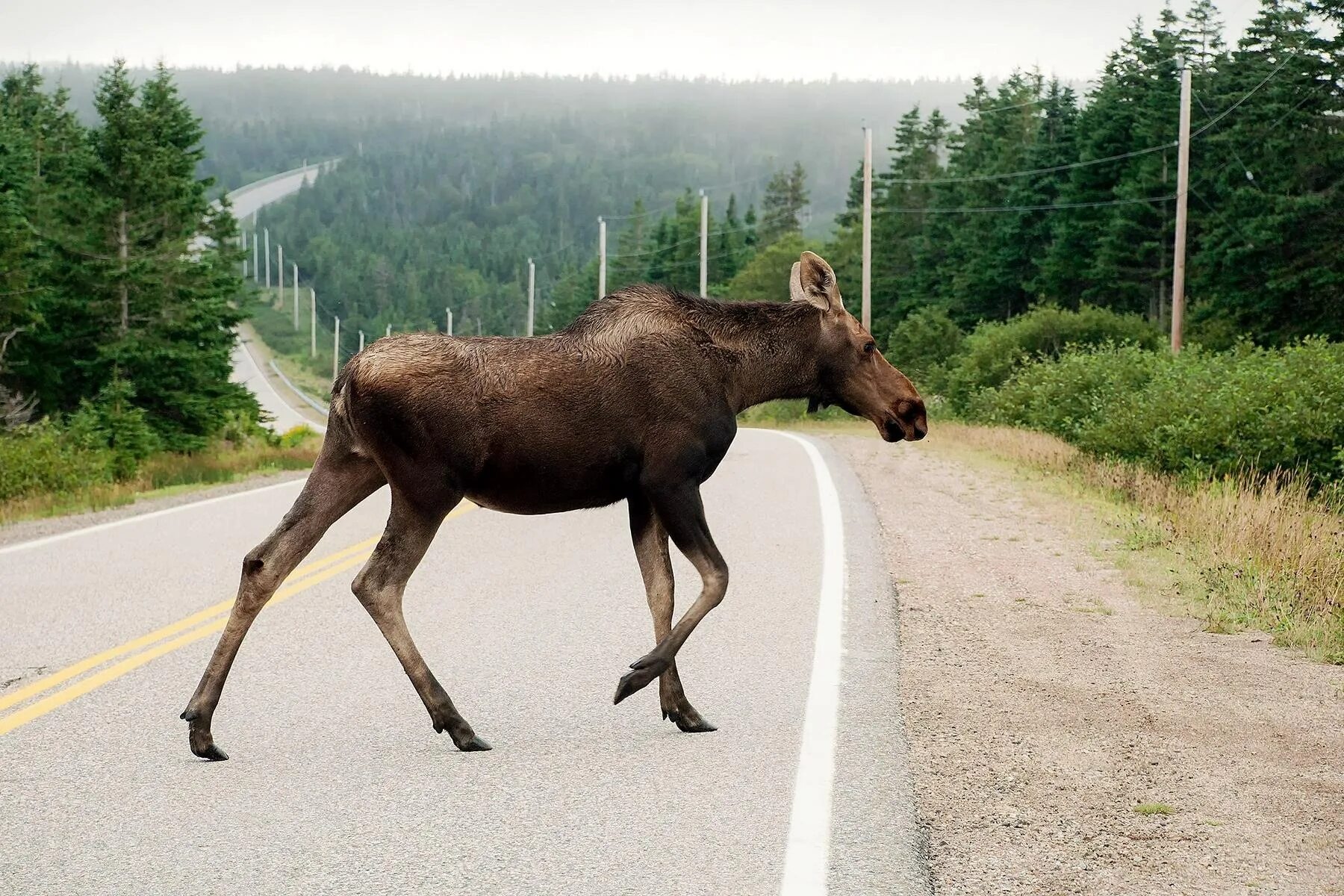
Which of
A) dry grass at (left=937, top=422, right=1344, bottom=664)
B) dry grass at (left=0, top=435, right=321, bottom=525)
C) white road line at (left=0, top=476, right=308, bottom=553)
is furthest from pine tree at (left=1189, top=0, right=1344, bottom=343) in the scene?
white road line at (left=0, top=476, right=308, bottom=553)

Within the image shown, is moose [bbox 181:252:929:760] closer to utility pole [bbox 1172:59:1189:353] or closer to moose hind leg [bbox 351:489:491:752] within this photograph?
moose hind leg [bbox 351:489:491:752]

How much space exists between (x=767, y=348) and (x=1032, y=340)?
39422mm

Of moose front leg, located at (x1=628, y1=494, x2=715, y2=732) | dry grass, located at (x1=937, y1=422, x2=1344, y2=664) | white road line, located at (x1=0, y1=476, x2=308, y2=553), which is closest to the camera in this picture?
moose front leg, located at (x1=628, y1=494, x2=715, y2=732)

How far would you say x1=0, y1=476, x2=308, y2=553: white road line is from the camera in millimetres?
12117

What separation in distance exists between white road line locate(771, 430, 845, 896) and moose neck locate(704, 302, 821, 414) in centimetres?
137

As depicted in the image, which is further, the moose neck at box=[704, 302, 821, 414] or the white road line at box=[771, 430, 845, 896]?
the moose neck at box=[704, 302, 821, 414]

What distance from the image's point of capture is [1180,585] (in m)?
9.65

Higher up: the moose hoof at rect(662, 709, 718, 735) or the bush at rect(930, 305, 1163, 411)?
the moose hoof at rect(662, 709, 718, 735)

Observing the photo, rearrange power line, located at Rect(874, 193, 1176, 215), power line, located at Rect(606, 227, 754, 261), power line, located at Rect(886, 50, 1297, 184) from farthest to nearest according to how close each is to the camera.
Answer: power line, located at Rect(606, 227, 754, 261) → power line, located at Rect(874, 193, 1176, 215) → power line, located at Rect(886, 50, 1297, 184)

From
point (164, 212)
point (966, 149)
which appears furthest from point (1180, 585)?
point (966, 149)

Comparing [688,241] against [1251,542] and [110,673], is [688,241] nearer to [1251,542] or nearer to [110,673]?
Answer: [1251,542]

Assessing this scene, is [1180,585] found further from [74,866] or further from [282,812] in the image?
[74,866]

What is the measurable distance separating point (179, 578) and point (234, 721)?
436 cm

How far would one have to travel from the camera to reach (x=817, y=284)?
6.04 m
